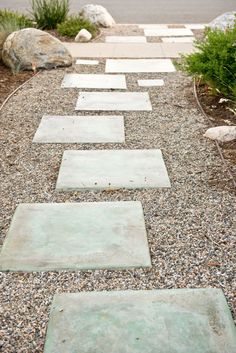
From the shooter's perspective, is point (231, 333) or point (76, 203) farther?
point (76, 203)

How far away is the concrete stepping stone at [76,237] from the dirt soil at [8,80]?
2.96 m

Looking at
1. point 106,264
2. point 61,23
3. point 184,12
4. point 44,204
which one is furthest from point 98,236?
point 184,12

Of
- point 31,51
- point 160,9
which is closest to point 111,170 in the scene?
point 31,51

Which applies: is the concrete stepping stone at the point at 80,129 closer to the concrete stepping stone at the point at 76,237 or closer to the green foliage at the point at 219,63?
the green foliage at the point at 219,63

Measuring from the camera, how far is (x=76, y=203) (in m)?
3.44

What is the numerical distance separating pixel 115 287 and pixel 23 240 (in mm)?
718

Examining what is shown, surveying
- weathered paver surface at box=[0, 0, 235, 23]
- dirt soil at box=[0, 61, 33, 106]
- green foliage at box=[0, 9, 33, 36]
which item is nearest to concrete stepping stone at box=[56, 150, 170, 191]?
dirt soil at box=[0, 61, 33, 106]

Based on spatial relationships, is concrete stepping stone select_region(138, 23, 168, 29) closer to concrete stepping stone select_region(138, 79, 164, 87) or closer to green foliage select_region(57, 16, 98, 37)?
green foliage select_region(57, 16, 98, 37)

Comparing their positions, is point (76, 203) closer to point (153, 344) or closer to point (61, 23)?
point (153, 344)

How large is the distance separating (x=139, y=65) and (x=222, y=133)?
3236mm

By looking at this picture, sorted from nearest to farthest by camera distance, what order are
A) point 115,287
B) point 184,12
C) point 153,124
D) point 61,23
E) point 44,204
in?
point 115,287, point 44,204, point 153,124, point 61,23, point 184,12

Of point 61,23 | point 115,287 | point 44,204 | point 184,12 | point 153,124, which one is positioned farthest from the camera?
point 184,12

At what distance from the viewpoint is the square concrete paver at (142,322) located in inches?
86.4

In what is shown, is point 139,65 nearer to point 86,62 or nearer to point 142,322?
point 86,62
